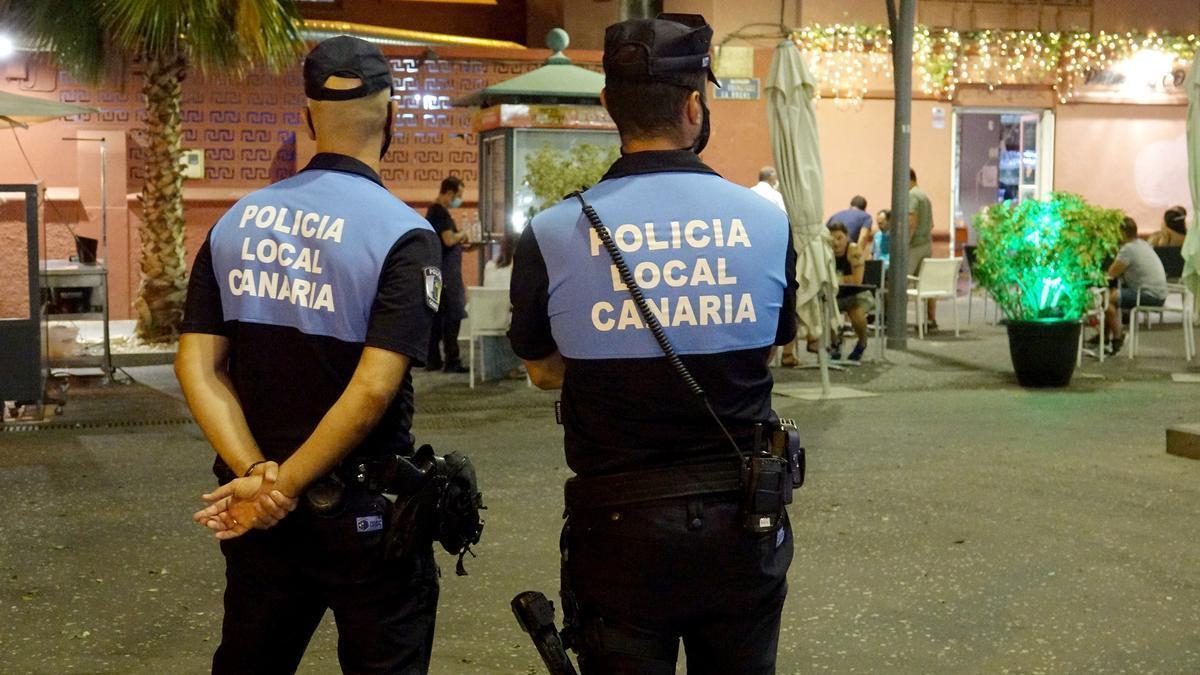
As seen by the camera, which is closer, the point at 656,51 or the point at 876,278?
the point at 656,51

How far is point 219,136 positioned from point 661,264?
15.9 metres

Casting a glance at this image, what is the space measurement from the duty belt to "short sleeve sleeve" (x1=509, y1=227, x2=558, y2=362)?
292 millimetres

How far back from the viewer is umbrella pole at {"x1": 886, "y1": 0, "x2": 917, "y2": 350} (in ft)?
49.2

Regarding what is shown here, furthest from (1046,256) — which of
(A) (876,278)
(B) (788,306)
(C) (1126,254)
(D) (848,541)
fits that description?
(B) (788,306)

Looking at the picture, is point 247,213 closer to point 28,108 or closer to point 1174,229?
point 28,108

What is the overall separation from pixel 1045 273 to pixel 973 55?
1069cm

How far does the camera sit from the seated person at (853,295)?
45.4 feet

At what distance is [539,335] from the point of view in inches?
111

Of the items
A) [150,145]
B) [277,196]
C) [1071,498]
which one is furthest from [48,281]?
[277,196]

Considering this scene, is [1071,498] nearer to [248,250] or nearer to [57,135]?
[248,250]

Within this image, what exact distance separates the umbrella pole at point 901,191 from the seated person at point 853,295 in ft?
2.02

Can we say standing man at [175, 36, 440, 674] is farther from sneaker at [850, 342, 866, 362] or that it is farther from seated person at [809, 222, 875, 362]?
sneaker at [850, 342, 866, 362]

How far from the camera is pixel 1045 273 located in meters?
11.8

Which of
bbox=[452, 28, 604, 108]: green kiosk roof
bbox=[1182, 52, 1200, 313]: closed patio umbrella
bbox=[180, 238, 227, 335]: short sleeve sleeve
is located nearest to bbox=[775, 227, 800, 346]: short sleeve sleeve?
bbox=[180, 238, 227, 335]: short sleeve sleeve
